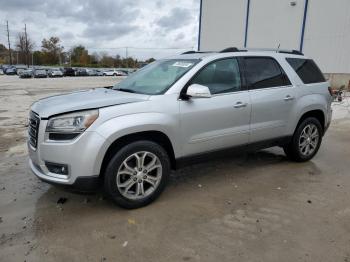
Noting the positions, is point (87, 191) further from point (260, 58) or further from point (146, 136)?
point (260, 58)

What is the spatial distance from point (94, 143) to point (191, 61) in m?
1.74

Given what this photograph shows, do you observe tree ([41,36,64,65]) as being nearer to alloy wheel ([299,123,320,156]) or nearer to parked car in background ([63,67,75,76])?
parked car in background ([63,67,75,76])

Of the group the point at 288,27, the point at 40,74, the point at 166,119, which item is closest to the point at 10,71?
the point at 40,74

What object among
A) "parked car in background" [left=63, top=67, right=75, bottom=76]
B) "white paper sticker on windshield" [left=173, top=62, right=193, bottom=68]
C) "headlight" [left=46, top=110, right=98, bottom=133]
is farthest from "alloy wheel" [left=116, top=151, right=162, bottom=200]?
"parked car in background" [left=63, top=67, right=75, bottom=76]

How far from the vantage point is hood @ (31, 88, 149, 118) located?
136 inches

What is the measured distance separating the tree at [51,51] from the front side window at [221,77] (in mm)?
100892

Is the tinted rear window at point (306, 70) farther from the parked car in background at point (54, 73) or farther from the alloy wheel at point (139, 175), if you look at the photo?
the parked car in background at point (54, 73)

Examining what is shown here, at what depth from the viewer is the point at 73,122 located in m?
3.38

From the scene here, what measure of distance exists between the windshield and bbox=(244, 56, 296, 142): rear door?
96 centimetres

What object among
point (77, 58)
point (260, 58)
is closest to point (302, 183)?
point (260, 58)

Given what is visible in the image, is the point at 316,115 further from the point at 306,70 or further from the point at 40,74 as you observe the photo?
the point at 40,74

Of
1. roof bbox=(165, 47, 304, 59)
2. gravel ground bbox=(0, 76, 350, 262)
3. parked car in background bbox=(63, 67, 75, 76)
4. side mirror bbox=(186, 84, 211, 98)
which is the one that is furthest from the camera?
parked car in background bbox=(63, 67, 75, 76)

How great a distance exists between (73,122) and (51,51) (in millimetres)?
104392

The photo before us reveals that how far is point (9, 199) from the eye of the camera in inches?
159
